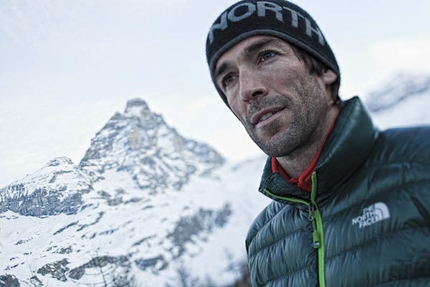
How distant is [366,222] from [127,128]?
71.3 inches

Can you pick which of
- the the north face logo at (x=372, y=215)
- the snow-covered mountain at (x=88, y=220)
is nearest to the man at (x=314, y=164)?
the the north face logo at (x=372, y=215)

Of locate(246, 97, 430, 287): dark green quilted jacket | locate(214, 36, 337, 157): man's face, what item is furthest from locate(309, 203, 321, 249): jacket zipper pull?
locate(214, 36, 337, 157): man's face

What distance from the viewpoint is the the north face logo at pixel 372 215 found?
1.83 m

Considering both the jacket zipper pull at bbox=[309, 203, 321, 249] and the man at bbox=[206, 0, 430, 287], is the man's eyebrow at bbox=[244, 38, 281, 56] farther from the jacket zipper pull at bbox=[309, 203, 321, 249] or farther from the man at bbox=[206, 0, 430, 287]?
the jacket zipper pull at bbox=[309, 203, 321, 249]

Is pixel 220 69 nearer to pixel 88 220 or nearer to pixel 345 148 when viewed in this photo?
pixel 345 148

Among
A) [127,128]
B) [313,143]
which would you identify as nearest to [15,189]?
[127,128]

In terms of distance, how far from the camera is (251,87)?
91.3 inches

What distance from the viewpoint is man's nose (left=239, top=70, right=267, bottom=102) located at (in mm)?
2303

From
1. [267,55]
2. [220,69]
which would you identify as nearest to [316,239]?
[267,55]

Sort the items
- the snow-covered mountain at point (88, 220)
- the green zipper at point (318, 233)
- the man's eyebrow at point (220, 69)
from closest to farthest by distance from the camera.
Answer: the green zipper at point (318, 233) → the snow-covered mountain at point (88, 220) → the man's eyebrow at point (220, 69)

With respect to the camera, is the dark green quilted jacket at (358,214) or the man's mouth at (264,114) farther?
the man's mouth at (264,114)

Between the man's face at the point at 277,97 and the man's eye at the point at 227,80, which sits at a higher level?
the man's eye at the point at 227,80

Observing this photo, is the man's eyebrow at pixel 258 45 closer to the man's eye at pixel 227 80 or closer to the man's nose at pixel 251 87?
the man's nose at pixel 251 87

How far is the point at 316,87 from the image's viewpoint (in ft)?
7.91
